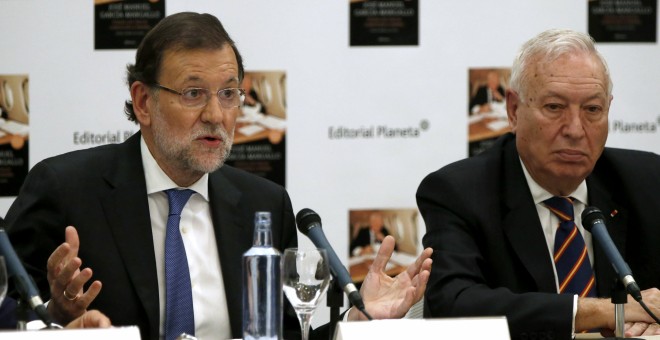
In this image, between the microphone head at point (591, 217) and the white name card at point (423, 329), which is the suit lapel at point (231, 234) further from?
the microphone head at point (591, 217)

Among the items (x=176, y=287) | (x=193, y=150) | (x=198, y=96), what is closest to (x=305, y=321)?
(x=176, y=287)

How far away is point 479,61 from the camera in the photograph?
5000mm

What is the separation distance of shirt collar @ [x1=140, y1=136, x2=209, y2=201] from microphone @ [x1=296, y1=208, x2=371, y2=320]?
866mm

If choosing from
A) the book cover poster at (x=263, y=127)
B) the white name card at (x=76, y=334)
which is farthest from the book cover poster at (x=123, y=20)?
the white name card at (x=76, y=334)

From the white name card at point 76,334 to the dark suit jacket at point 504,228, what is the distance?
4.72 feet

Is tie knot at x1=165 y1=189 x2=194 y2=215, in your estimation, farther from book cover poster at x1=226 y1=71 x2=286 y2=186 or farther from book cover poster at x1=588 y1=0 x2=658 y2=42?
book cover poster at x1=588 y1=0 x2=658 y2=42

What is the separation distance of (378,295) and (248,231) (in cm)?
71

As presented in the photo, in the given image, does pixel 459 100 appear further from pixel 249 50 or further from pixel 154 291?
pixel 154 291

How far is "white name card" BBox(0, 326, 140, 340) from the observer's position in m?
2.46

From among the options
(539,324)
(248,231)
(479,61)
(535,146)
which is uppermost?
(479,61)

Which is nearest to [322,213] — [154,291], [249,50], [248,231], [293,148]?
[293,148]

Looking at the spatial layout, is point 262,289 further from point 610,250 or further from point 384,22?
point 384,22

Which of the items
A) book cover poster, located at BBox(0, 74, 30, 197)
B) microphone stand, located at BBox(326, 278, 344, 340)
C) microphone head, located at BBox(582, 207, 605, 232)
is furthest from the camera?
book cover poster, located at BBox(0, 74, 30, 197)

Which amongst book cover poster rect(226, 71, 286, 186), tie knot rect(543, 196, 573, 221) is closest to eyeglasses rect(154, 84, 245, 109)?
book cover poster rect(226, 71, 286, 186)
